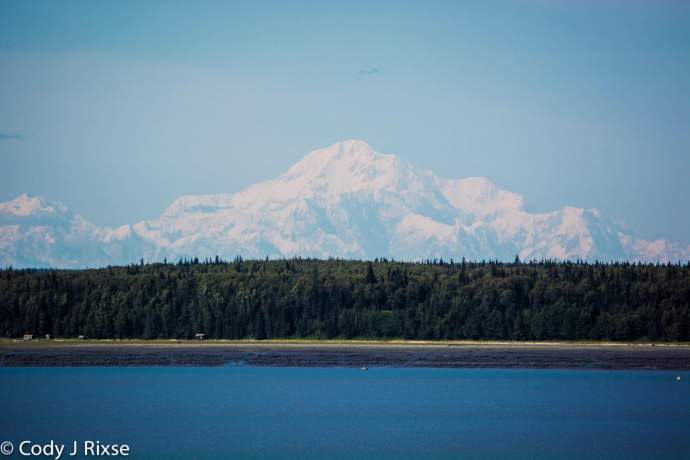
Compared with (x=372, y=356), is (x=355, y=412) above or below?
below

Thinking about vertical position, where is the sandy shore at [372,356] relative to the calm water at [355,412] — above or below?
above

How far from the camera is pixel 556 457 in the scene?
86.6 meters

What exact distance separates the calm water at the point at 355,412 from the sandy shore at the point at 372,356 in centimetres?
954

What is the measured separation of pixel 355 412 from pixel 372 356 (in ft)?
221

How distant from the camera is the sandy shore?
166 metres

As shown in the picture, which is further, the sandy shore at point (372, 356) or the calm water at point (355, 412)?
the sandy shore at point (372, 356)

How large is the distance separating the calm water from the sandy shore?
9542 mm

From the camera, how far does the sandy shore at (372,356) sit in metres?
166

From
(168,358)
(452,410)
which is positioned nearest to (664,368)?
(452,410)

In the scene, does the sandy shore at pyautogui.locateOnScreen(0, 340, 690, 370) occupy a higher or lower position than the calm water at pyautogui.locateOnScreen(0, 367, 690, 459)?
higher

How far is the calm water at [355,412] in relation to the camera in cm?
9088

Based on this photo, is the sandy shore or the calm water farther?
the sandy shore

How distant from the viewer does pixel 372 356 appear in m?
179

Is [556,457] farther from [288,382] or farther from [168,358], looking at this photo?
[168,358]
